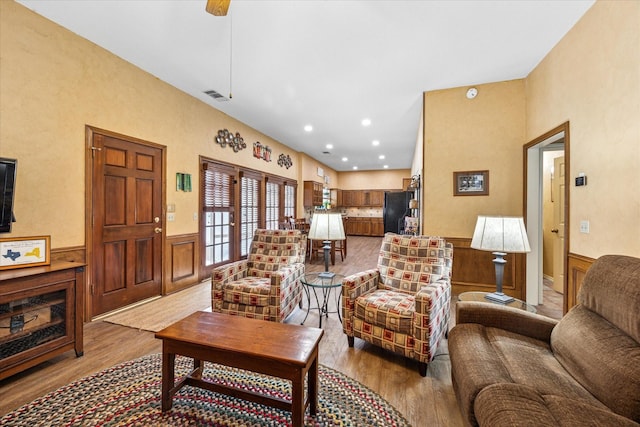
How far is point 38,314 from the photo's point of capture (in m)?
2.06

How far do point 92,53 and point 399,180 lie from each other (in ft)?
33.5

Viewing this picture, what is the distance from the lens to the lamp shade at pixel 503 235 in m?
2.19

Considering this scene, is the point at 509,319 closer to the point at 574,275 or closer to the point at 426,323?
the point at 426,323

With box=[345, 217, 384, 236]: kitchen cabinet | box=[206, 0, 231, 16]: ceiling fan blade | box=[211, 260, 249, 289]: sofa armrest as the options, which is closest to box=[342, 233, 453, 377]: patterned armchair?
box=[211, 260, 249, 289]: sofa armrest

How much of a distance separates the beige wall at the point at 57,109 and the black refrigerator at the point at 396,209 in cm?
589

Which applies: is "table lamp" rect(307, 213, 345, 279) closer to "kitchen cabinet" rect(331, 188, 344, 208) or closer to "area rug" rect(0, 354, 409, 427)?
"area rug" rect(0, 354, 409, 427)

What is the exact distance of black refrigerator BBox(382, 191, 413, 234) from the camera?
747 cm

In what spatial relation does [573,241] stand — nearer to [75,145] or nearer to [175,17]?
[175,17]

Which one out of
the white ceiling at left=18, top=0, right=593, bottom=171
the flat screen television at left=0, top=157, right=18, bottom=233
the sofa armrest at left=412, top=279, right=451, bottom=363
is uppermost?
the white ceiling at left=18, top=0, right=593, bottom=171

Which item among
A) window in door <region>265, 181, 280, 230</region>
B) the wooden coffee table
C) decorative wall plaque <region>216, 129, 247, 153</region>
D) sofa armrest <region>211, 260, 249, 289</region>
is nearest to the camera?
the wooden coffee table

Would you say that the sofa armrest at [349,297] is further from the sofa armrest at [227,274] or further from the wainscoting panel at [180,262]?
the wainscoting panel at [180,262]

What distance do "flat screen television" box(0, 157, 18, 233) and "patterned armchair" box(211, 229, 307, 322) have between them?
161cm

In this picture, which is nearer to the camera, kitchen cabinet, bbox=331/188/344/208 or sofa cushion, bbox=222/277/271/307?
sofa cushion, bbox=222/277/271/307

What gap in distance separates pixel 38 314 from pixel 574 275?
4.47m
